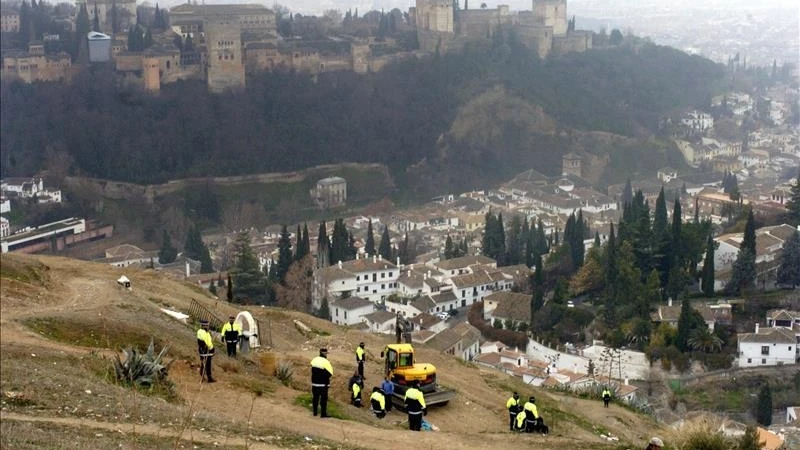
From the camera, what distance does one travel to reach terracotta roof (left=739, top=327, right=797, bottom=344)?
17625 mm

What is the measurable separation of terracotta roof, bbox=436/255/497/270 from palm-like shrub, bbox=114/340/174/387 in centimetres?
1809

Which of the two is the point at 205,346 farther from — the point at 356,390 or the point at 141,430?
the point at 141,430

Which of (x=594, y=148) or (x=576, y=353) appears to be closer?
(x=576, y=353)

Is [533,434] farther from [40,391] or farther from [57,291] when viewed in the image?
[57,291]

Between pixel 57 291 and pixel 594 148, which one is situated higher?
pixel 57 291

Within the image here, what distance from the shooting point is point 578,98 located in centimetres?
4762

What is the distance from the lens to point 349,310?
2309 cm

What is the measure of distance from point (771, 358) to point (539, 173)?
78.7 ft

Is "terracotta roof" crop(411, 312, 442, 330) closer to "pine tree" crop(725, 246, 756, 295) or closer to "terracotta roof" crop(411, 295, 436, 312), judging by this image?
"terracotta roof" crop(411, 295, 436, 312)

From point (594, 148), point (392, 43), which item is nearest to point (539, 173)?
point (594, 148)

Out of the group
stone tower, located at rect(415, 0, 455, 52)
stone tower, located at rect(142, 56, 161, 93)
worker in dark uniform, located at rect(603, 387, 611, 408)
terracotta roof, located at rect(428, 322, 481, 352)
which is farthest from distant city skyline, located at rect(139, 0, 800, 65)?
worker in dark uniform, located at rect(603, 387, 611, 408)

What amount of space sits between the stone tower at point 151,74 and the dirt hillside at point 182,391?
30.2 m

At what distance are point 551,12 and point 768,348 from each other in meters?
34.6

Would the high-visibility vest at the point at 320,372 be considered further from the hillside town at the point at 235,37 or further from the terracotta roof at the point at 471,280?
the hillside town at the point at 235,37
